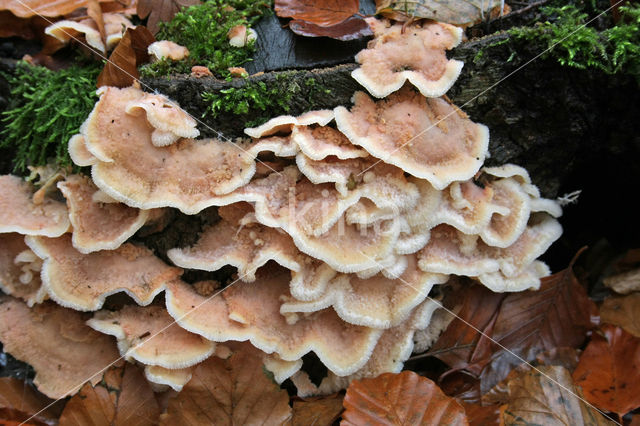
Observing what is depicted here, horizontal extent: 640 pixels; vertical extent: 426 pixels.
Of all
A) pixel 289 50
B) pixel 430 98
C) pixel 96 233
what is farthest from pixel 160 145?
pixel 430 98


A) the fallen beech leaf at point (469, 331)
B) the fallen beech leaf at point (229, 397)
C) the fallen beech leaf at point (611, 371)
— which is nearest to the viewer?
the fallen beech leaf at point (229, 397)

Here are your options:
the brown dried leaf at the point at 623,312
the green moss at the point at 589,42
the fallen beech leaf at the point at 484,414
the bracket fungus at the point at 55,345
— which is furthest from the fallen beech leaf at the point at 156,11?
the brown dried leaf at the point at 623,312

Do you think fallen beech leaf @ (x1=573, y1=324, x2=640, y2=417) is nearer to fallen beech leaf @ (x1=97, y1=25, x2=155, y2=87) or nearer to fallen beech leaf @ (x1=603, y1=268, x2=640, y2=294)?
fallen beech leaf @ (x1=603, y1=268, x2=640, y2=294)

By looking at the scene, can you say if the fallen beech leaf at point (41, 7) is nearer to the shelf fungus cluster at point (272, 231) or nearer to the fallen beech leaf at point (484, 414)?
the shelf fungus cluster at point (272, 231)

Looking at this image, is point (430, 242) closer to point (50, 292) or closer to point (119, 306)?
point (119, 306)

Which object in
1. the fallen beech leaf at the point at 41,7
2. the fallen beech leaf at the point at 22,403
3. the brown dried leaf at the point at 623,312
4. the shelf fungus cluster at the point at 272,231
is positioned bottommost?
the fallen beech leaf at the point at 22,403

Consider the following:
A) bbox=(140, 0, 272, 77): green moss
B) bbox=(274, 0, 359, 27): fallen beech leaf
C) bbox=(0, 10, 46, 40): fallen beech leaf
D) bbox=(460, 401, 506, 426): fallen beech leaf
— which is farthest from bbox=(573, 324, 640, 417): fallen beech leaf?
bbox=(0, 10, 46, 40): fallen beech leaf
